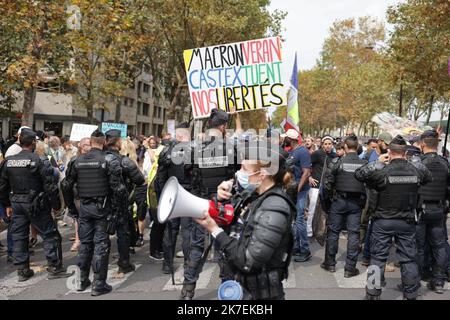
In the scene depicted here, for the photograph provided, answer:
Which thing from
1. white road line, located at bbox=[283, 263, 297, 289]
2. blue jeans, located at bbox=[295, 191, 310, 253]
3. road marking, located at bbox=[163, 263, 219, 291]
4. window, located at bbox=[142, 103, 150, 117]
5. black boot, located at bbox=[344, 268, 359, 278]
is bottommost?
road marking, located at bbox=[163, 263, 219, 291]

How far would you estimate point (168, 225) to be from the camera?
5.71m

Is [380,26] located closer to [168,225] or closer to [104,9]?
[104,9]

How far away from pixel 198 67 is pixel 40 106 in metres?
28.8

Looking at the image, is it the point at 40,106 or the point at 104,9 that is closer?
the point at 104,9

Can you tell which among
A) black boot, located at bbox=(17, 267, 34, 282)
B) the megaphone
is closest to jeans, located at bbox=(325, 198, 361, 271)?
the megaphone

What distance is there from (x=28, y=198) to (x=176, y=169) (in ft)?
6.49

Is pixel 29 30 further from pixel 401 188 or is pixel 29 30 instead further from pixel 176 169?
pixel 401 188

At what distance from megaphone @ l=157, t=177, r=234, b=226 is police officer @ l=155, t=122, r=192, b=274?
2.60 m

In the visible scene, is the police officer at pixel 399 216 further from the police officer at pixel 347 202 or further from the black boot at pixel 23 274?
the black boot at pixel 23 274

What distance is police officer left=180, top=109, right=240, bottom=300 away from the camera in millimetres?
4988

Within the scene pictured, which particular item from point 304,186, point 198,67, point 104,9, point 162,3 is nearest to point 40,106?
point 162,3

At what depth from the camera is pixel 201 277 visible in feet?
19.0

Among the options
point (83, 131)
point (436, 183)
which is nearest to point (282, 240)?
point (436, 183)

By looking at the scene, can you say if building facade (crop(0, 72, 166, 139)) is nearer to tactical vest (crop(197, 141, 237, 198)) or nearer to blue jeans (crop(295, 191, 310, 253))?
blue jeans (crop(295, 191, 310, 253))
